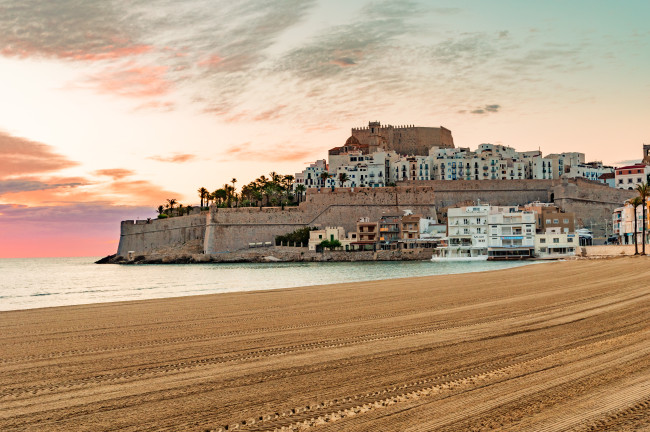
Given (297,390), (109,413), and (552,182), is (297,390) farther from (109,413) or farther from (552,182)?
(552,182)

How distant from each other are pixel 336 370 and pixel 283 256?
61605 mm

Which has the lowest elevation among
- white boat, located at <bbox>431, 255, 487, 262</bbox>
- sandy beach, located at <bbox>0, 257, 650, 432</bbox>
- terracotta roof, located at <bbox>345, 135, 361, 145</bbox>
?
white boat, located at <bbox>431, 255, 487, 262</bbox>

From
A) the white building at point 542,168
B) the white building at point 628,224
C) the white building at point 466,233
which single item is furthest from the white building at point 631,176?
the white building at point 466,233

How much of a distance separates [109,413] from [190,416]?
708 mm

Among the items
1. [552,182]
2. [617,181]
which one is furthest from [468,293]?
[617,181]

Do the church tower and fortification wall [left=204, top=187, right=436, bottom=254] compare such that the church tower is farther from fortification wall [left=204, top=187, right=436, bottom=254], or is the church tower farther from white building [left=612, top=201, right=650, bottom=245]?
white building [left=612, top=201, right=650, bottom=245]

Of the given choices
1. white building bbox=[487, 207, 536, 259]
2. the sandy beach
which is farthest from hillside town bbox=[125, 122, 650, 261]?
the sandy beach

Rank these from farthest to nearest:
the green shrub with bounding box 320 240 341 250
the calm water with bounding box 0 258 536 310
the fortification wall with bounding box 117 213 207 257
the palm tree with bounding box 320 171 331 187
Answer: the palm tree with bounding box 320 171 331 187 → the fortification wall with bounding box 117 213 207 257 → the green shrub with bounding box 320 240 341 250 → the calm water with bounding box 0 258 536 310

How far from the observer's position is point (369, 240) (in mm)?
67438

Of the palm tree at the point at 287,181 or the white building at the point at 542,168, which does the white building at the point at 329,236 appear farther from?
the white building at the point at 542,168

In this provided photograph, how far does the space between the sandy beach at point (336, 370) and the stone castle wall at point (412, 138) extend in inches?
3475

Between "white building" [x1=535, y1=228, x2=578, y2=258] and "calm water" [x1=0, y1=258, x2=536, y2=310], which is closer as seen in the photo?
"calm water" [x1=0, y1=258, x2=536, y2=310]

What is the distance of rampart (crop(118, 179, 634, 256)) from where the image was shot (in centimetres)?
7200

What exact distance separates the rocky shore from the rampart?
211 cm
